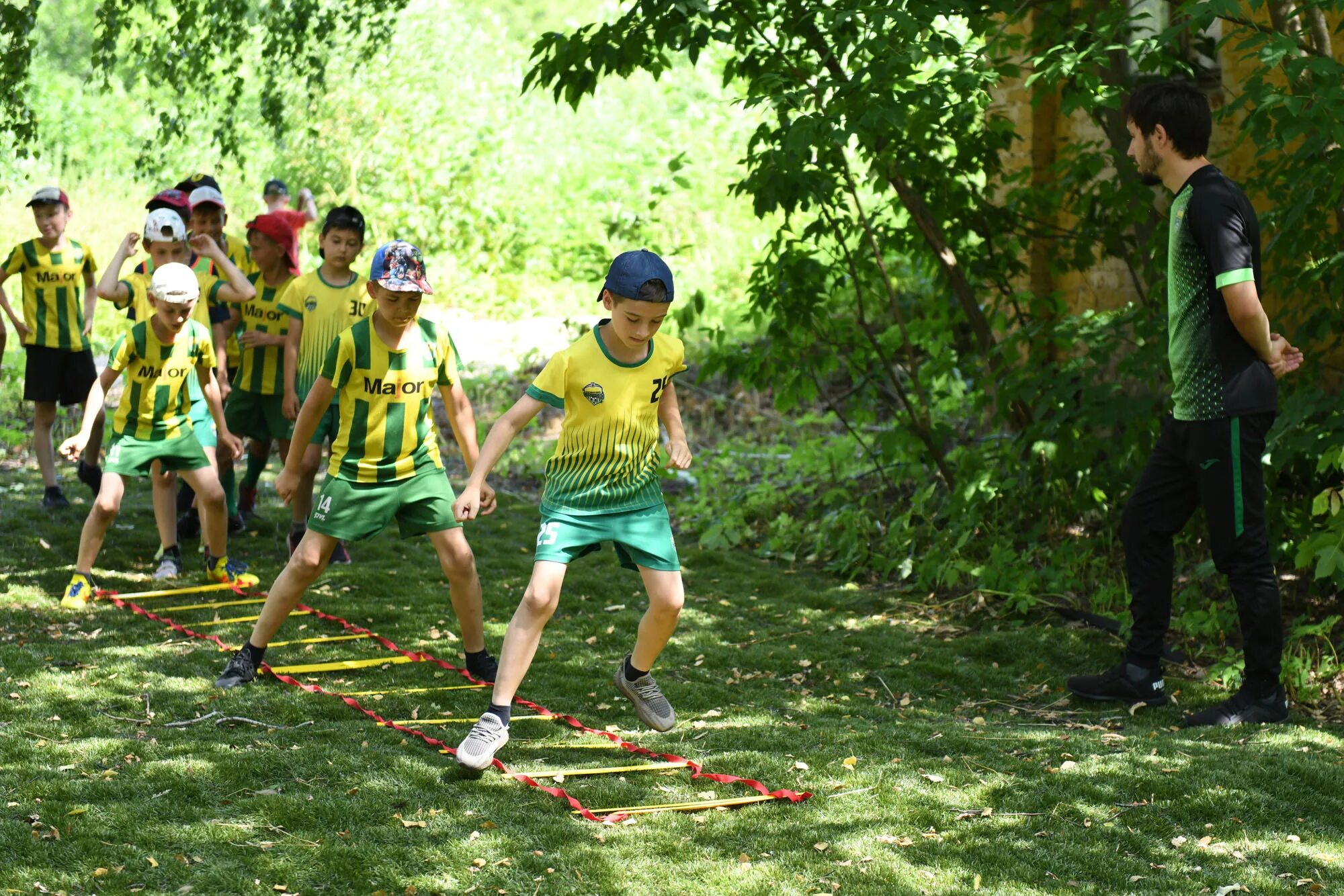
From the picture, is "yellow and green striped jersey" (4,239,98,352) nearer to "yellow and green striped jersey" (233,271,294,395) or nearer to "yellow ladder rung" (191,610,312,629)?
"yellow and green striped jersey" (233,271,294,395)

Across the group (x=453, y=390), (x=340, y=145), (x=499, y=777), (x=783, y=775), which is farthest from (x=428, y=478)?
(x=340, y=145)

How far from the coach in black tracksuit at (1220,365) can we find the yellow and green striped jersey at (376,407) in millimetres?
2756

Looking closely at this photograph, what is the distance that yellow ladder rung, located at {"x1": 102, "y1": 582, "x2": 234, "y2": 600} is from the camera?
22.4ft

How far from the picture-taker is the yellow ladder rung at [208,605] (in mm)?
6773

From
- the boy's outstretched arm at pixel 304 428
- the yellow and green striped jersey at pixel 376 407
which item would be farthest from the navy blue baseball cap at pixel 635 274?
the boy's outstretched arm at pixel 304 428

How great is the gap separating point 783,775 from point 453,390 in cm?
192

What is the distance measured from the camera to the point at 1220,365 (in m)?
5.09

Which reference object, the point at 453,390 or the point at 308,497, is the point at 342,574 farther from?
the point at 453,390

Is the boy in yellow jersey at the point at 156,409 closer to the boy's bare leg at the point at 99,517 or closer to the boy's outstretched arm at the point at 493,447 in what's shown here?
the boy's bare leg at the point at 99,517

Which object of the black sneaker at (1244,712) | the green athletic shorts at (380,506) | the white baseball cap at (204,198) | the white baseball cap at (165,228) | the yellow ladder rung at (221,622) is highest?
the white baseball cap at (204,198)

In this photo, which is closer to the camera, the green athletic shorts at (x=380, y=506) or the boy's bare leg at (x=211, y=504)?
the green athletic shorts at (x=380, y=506)

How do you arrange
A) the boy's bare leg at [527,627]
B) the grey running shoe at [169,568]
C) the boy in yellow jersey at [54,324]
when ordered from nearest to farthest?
the boy's bare leg at [527,627] → the grey running shoe at [169,568] → the boy in yellow jersey at [54,324]

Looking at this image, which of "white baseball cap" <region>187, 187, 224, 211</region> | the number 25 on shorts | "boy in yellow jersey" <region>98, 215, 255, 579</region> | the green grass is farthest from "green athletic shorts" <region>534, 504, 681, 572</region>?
"white baseball cap" <region>187, 187, 224, 211</region>

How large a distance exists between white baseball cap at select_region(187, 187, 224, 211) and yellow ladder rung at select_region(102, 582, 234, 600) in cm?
204
